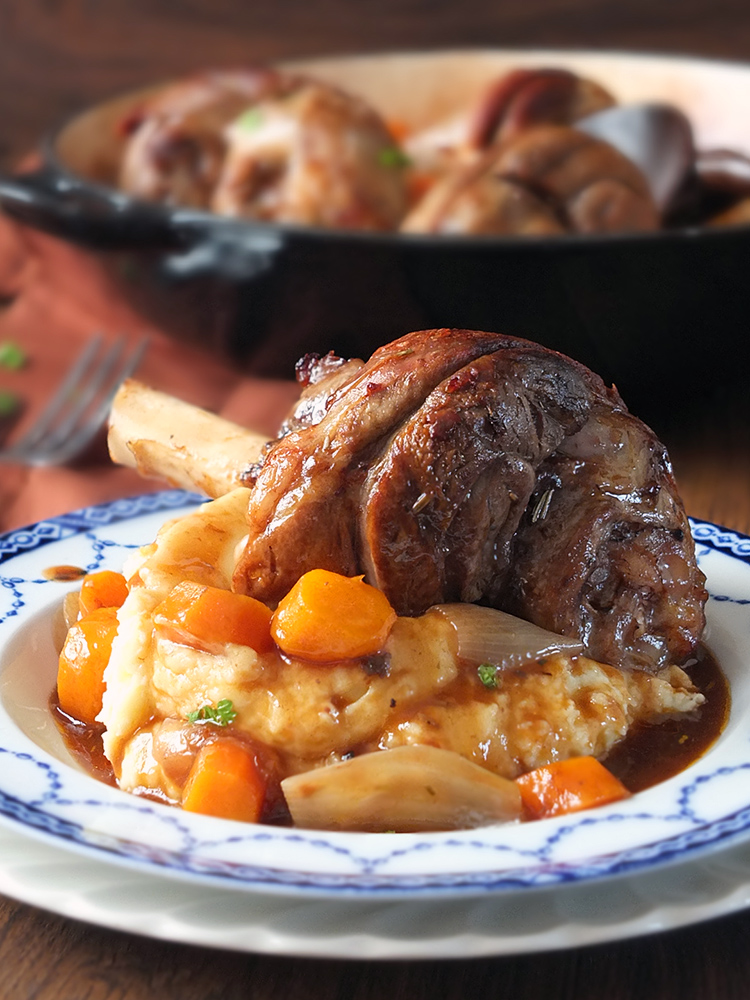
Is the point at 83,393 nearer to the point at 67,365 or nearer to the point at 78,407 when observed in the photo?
the point at 78,407

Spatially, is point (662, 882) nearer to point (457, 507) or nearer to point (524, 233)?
point (457, 507)

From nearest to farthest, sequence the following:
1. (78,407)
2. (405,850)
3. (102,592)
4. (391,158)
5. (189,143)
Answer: (405,850) → (102,592) → (78,407) → (391,158) → (189,143)

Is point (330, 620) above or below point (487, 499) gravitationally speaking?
below

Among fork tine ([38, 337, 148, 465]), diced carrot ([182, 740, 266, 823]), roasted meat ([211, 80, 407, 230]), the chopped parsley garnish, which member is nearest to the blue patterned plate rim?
diced carrot ([182, 740, 266, 823])

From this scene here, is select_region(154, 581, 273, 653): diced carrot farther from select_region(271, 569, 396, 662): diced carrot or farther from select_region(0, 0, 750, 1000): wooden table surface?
select_region(0, 0, 750, 1000): wooden table surface

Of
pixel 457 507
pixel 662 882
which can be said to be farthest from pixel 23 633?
pixel 662 882

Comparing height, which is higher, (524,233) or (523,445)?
(523,445)

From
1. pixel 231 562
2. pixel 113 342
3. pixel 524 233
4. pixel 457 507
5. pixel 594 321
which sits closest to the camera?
pixel 457 507

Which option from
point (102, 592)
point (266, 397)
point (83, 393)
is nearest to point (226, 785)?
point (102, 592)
